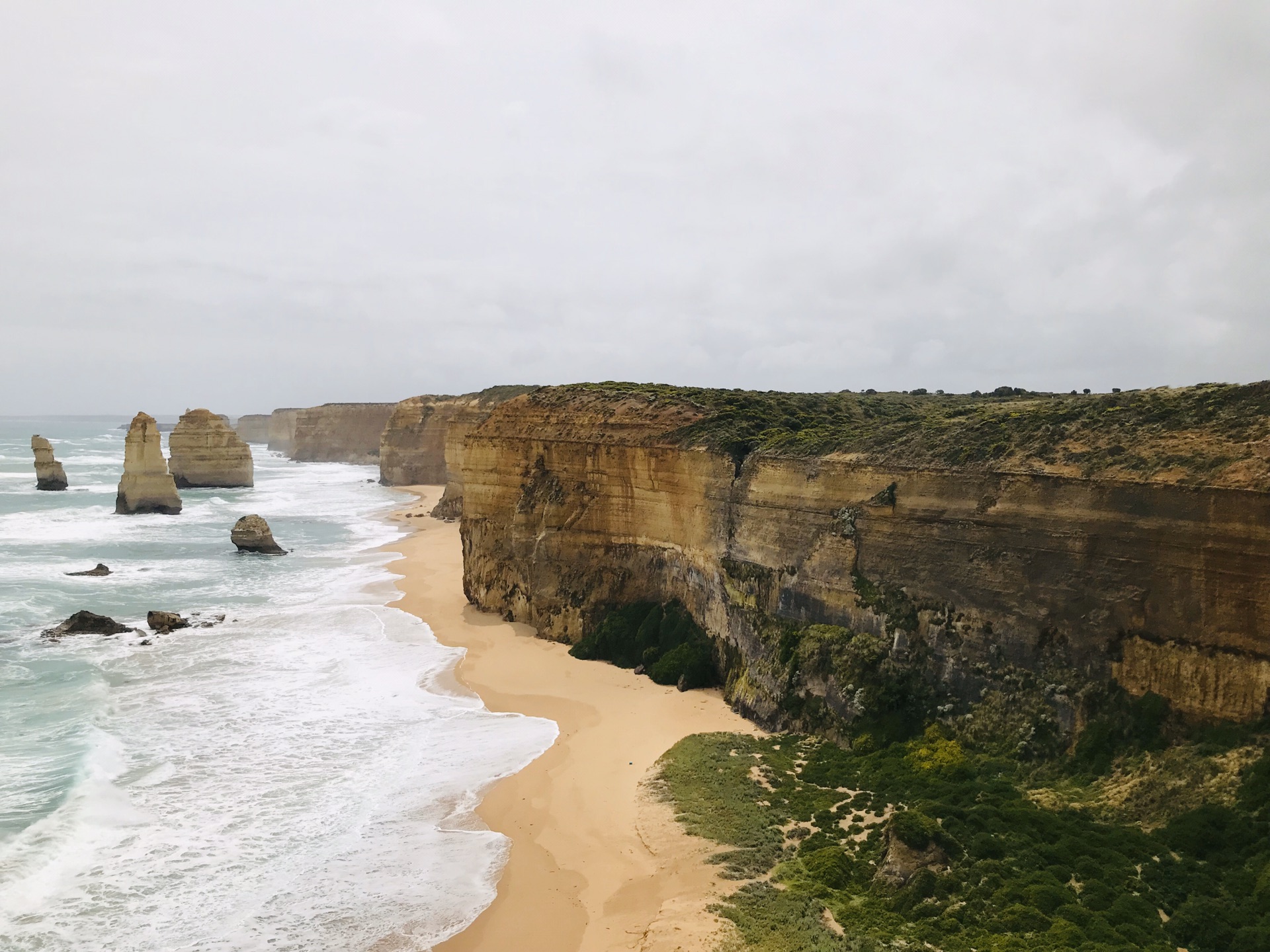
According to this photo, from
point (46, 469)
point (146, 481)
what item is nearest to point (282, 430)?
point (46, 469)

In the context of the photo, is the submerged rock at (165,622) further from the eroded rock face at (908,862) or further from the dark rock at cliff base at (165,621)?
the eroded rock face at (908,862)

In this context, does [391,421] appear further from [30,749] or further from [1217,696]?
[1217,696]

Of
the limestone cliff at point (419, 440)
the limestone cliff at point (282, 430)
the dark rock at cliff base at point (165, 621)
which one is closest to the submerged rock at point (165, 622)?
the dark rock at cliff base at point (165, 621)

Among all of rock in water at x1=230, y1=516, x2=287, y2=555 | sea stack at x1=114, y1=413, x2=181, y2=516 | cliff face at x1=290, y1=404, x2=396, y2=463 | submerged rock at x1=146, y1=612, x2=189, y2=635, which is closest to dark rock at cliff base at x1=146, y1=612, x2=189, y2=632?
submerged rock at x1=146, y1=612, x2=189, y2=635

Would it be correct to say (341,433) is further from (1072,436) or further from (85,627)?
(1072,436)

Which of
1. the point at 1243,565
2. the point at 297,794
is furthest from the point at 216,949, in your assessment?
the point at 1243,565

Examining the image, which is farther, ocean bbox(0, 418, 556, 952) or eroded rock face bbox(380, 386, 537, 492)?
eroded rock face bbox(380, 386, 537, 492)

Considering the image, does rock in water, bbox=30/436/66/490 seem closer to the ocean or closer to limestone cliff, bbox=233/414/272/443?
the ocean
